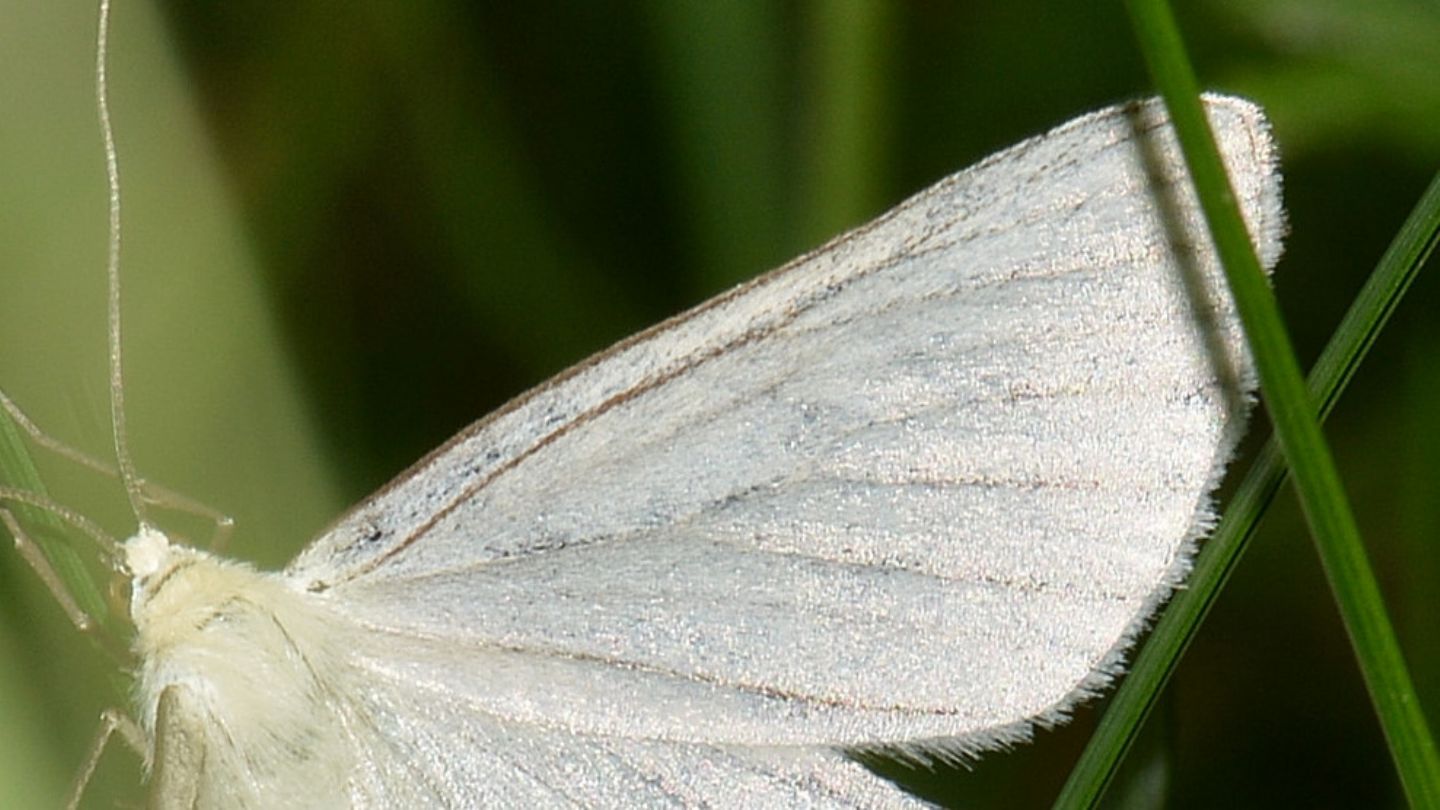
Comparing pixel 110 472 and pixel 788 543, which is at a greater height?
pixel 110 472

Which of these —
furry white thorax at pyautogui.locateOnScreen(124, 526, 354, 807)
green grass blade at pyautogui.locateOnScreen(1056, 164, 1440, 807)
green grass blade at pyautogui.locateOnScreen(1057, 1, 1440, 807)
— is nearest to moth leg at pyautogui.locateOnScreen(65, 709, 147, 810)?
furry white thorax at pyautogui.locateOnScreen(124, 526, 354, 807)

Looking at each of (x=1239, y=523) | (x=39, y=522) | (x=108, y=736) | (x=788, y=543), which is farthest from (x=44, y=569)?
(x=1239, y=523)

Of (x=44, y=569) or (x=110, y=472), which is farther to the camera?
(x=110, y=472)

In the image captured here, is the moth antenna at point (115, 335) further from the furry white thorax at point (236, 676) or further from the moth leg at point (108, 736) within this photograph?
the moth leg at point (108, 736)

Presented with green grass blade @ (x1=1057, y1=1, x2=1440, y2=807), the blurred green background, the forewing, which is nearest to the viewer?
green grass blade @ (x1=1057, y1=1, x2=1440, y2=807)

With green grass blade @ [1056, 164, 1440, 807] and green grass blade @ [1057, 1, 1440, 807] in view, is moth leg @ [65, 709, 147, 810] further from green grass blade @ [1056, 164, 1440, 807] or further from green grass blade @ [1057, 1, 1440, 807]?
green grass blade @ [1057, 1, 1440, 807]

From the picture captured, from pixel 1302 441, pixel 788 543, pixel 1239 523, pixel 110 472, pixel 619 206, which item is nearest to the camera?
pixel 1302 441

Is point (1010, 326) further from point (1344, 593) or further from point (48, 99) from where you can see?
point (48, 99)

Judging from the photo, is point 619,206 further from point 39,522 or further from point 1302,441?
point 1302,441
